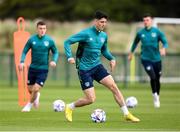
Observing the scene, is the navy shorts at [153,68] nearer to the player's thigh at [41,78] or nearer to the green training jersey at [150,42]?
the green training jersey at [150,42]

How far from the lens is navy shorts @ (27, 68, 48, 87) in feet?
77.8

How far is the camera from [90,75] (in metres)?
20.4

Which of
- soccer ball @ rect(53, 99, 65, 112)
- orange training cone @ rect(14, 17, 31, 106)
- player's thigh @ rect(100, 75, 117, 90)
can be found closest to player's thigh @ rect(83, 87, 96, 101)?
player's thigh @ rect(100, 75, 117, 90)

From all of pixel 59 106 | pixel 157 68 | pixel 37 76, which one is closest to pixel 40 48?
pixel 37 76

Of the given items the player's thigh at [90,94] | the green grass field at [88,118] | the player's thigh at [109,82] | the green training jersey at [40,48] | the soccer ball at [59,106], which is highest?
Answer: the green training jersey at [40,48]

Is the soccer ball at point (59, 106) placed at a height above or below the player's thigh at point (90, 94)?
below

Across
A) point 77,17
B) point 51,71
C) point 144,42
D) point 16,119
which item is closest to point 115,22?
point 77,17

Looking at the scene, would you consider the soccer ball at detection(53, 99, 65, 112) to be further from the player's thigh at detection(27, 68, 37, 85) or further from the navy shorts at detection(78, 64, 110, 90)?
the navy shorts at detection(78, 64, 110, 90)

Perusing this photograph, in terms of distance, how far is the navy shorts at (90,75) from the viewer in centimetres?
2028

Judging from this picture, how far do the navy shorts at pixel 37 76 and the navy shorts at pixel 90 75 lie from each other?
341 centimetres

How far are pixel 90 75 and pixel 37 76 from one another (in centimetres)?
371

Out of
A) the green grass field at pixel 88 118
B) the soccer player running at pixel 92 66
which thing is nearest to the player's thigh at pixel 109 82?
the soccer player running at pixel 92 66

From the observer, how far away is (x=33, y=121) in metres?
20.3

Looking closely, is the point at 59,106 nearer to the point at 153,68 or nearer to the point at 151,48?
the point at 153,68
